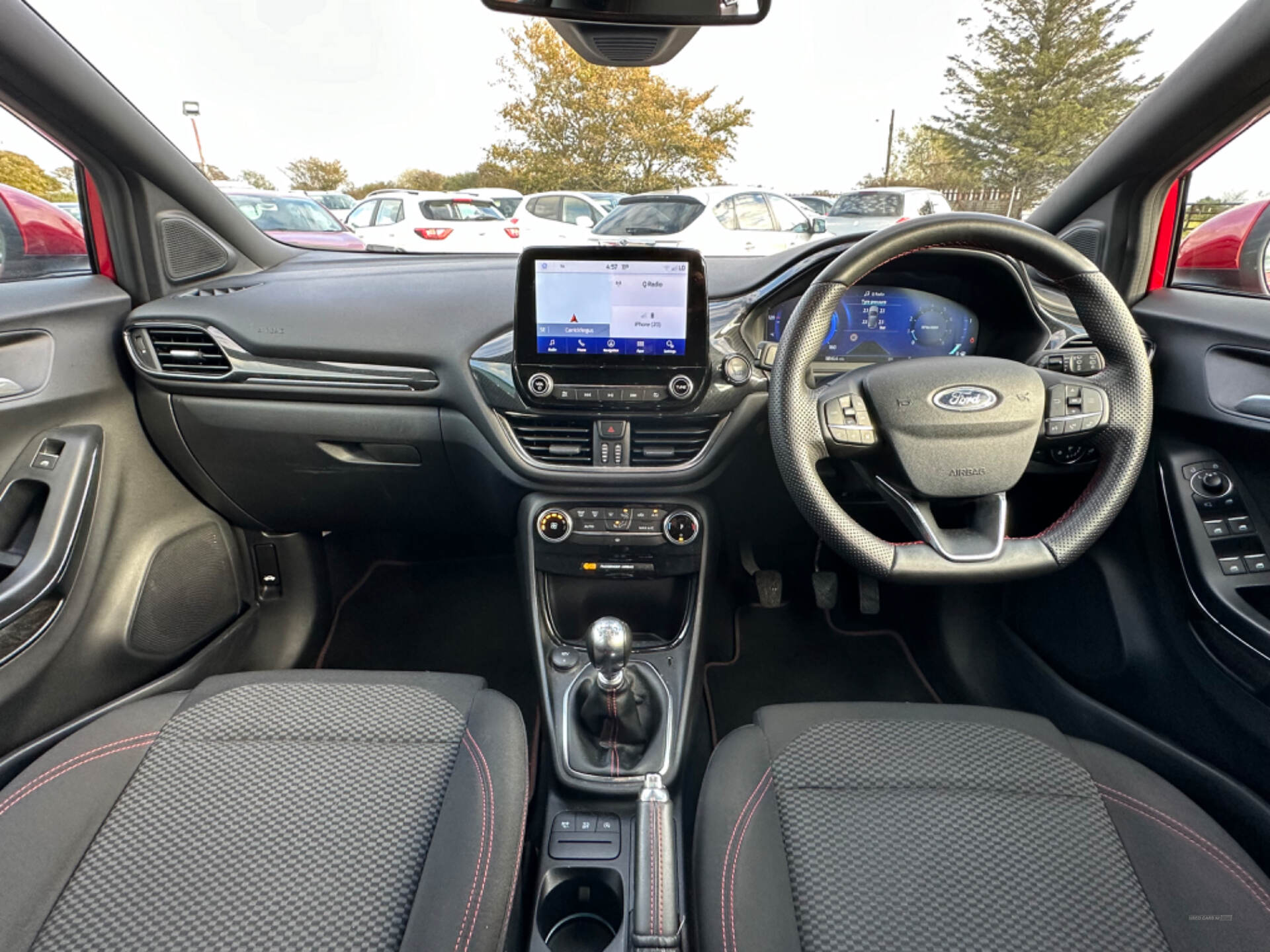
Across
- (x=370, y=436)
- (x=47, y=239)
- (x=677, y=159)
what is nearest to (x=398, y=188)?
(x=677, y=159)

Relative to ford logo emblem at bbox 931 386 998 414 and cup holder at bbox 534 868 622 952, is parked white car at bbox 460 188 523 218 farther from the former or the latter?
cup holder at bbox 534 868 622 952

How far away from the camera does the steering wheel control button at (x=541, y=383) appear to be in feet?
5.50

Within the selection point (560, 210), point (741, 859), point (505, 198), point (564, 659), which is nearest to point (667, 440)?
point (564, 659)

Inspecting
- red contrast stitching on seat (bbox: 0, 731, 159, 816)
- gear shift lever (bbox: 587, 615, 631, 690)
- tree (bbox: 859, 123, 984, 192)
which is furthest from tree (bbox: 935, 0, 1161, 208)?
red contrast stitching on seat (bbox: 0, 731, 159, 816)

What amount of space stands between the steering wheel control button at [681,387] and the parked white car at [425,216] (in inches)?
101

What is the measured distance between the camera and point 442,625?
99.3 inches

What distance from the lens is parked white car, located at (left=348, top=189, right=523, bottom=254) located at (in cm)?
438

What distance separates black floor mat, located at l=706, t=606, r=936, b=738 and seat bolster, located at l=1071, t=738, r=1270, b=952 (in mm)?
1085

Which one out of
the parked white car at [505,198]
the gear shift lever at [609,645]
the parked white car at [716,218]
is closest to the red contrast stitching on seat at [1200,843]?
the gear shift lever at [609,645]

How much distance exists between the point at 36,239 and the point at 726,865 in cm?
219

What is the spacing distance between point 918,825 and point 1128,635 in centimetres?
80

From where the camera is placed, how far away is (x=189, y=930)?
3.06ft

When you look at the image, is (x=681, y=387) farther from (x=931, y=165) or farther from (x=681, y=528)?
(x=931, y=165)

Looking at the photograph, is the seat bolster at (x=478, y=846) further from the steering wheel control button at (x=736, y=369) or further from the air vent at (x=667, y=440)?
the steering wheel control button at (x=736, y=369)
